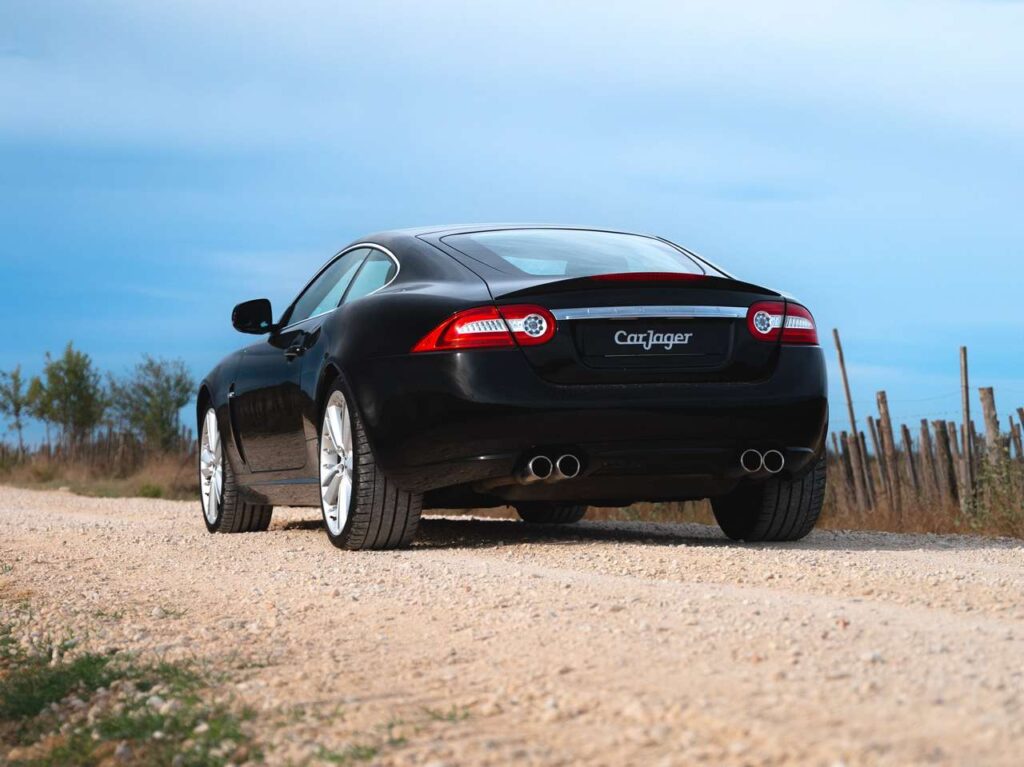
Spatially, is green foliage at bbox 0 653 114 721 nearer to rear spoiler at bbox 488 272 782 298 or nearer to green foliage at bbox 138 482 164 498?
rear spoiler at bbox 488 272 782 298

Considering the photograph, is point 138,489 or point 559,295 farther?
point 138,489

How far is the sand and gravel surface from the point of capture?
10.5 feet

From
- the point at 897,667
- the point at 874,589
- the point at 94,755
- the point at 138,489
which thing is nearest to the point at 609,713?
the point at 897,667

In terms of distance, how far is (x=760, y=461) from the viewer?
22.0 ft

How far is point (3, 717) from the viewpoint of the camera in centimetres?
468

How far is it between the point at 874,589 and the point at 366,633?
6.39 ft

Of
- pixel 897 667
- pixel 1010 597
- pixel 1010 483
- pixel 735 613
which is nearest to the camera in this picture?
pixel 897 667

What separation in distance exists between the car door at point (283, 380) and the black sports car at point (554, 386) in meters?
0.33

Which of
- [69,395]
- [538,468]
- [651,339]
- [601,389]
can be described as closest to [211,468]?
[538,468]

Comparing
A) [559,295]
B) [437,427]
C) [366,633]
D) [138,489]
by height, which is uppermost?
[559,295]

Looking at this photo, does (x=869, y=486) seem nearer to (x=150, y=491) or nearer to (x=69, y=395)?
(x=150, y=491)

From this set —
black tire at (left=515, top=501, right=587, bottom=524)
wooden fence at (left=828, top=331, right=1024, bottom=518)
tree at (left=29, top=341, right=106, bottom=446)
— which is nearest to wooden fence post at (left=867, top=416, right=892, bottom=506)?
wooden fence at (left=828, top=331, right=1024, bottom=518)

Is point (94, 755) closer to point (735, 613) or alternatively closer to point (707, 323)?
point (735, 613)

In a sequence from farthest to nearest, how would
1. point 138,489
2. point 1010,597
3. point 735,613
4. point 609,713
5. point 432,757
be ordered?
point 138,489 → point 1010,597 → point 735,613 → point 609,713 → point 432,757
